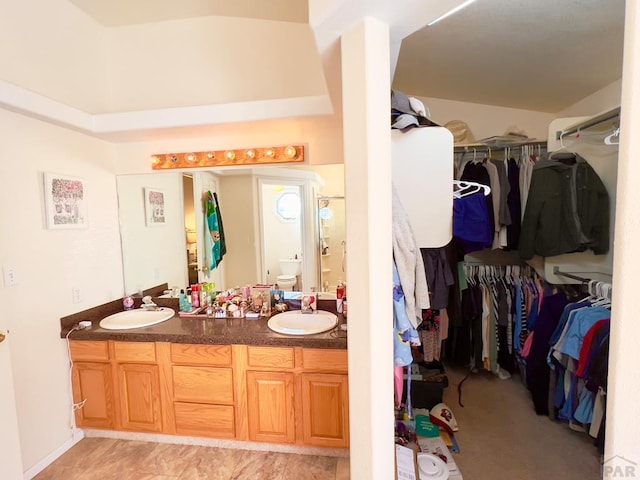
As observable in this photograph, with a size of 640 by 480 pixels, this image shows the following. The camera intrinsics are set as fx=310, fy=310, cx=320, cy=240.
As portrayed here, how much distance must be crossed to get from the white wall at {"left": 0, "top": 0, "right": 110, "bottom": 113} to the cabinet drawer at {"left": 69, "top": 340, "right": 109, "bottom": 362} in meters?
1.67

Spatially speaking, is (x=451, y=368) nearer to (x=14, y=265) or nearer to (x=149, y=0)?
(x=14, y=265)

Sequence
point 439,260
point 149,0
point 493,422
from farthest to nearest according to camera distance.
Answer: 1. point 493,422
2. point 149,0
3. point 439,260

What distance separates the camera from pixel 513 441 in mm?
2100

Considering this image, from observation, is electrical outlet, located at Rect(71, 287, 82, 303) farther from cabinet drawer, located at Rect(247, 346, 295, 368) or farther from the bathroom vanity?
cabinet drawer, located at Rect(247, 346, 295, 368)

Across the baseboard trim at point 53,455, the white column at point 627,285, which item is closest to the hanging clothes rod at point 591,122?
the white column at point 627,285

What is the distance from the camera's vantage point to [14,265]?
181cm

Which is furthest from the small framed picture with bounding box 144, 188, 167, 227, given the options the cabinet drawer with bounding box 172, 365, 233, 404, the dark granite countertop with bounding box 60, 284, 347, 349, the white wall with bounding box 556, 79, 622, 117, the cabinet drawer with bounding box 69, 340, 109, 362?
the white wall with bounding box 556, 79, 622, 117

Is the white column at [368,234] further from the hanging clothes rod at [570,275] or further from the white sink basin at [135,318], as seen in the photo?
the hanging clothes rod at [570,275]

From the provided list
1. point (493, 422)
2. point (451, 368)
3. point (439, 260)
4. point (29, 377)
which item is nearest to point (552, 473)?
point (493, 422)

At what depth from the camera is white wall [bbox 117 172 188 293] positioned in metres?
2.59

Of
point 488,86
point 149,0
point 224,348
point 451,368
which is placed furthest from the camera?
point 451,368

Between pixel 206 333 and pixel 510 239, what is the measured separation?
240 cm

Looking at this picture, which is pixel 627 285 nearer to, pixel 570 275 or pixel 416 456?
pixel 416 456

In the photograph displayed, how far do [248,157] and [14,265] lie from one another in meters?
1.57
